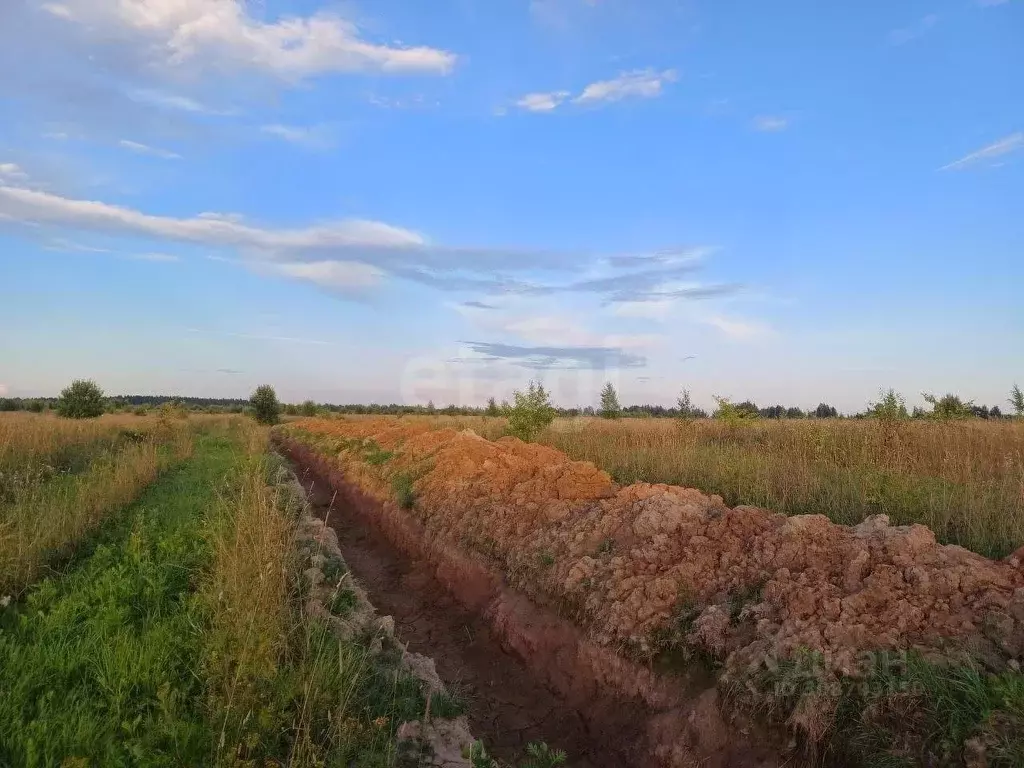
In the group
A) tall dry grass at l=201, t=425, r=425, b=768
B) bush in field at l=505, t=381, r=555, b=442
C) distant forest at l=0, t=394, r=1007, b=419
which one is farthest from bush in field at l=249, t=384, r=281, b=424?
tall dry grass at l=201, t=425, r=425, b=768

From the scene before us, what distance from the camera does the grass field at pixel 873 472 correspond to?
256 inches

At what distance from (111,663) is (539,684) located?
341 cm

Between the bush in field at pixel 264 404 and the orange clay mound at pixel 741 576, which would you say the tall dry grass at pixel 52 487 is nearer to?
the orange clay mound at pixel 741 576

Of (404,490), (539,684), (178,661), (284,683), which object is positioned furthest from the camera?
(404,490)

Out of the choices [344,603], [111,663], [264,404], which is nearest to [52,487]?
[344,603]

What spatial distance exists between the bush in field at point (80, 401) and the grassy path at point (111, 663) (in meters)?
40.5

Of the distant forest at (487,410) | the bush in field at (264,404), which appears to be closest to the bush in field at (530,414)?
the distant forest at (487,410)

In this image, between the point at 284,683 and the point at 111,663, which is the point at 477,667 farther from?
the point at 111,663

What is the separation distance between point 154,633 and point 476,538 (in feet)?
15.2

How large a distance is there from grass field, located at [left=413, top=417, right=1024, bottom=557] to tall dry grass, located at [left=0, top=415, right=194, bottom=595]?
812cm

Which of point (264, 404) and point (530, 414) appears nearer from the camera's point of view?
point (530, 414)

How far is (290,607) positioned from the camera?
536 cm

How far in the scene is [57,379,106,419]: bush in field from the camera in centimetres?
4059

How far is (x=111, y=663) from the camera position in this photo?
4102 mm
